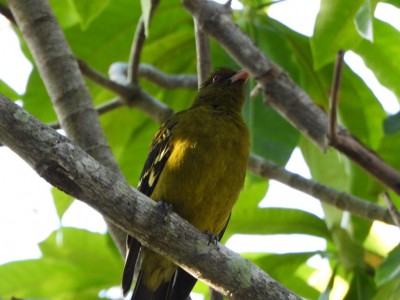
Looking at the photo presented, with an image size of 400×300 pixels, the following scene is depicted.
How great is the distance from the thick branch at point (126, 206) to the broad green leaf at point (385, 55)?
6.19 ft

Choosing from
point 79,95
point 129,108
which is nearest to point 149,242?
point 79,95

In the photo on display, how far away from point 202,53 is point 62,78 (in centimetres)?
80

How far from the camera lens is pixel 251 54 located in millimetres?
4129

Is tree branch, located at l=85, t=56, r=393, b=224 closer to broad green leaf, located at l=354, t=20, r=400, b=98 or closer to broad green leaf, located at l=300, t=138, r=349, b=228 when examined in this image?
broad green leaf, located at l=300, t=138, r=349, b=228

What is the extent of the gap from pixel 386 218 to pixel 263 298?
1415mm

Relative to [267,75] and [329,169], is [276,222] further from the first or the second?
[267,75]

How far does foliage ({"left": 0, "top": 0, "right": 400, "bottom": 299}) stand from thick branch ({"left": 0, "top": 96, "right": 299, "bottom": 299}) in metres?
1.35

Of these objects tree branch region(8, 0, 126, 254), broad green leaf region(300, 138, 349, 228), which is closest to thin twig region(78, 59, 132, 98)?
tree branch region(8, 0, 126, 254)

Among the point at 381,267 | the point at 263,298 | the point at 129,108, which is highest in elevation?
the point at 129,108

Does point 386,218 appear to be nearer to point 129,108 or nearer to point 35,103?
point 129,108

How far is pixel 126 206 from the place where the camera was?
320 centimetres

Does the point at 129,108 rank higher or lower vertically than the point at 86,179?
higher

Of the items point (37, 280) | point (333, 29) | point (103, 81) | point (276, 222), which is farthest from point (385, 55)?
point (37, 280)

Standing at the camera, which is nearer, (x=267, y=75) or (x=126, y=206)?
(x=126, y=206)
